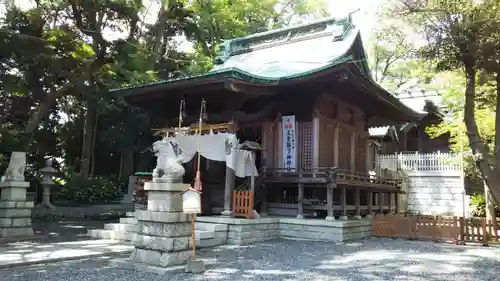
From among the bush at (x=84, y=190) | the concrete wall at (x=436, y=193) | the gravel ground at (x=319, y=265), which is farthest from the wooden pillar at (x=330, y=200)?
the bush at (x=84, y=190)

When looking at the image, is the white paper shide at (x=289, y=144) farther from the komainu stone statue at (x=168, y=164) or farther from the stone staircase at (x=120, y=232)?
the komainu stone statue at (x=168, y=164)

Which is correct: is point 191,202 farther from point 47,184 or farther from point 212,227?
point 47,184

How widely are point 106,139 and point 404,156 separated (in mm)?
16598

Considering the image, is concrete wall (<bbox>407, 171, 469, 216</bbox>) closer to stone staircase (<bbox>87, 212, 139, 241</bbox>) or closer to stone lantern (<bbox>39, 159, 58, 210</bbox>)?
stone staircase (<bbox>87, 212, 139, 241</bbox>)

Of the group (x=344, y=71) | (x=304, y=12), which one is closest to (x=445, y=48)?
(x=344, y=71)

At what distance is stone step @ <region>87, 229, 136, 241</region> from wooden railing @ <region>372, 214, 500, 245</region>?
7.55m

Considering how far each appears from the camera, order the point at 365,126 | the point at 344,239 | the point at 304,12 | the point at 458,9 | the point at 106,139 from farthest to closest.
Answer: the point at 304,12 → the point at 106,139 → the point at 365,126 → the point at 344,239 → the point at 458,9

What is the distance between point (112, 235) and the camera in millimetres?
11547

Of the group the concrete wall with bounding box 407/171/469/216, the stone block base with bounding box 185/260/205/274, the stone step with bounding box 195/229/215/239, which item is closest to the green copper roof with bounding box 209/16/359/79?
the stone step with bounding box 195/229/215/239

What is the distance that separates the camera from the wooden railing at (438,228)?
1156 centimetres

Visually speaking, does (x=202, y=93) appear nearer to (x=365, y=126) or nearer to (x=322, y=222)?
(x=322, y=222)

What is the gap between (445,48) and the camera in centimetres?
751

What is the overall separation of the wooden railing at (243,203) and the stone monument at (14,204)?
5642 mm

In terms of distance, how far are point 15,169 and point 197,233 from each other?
5.38 m
